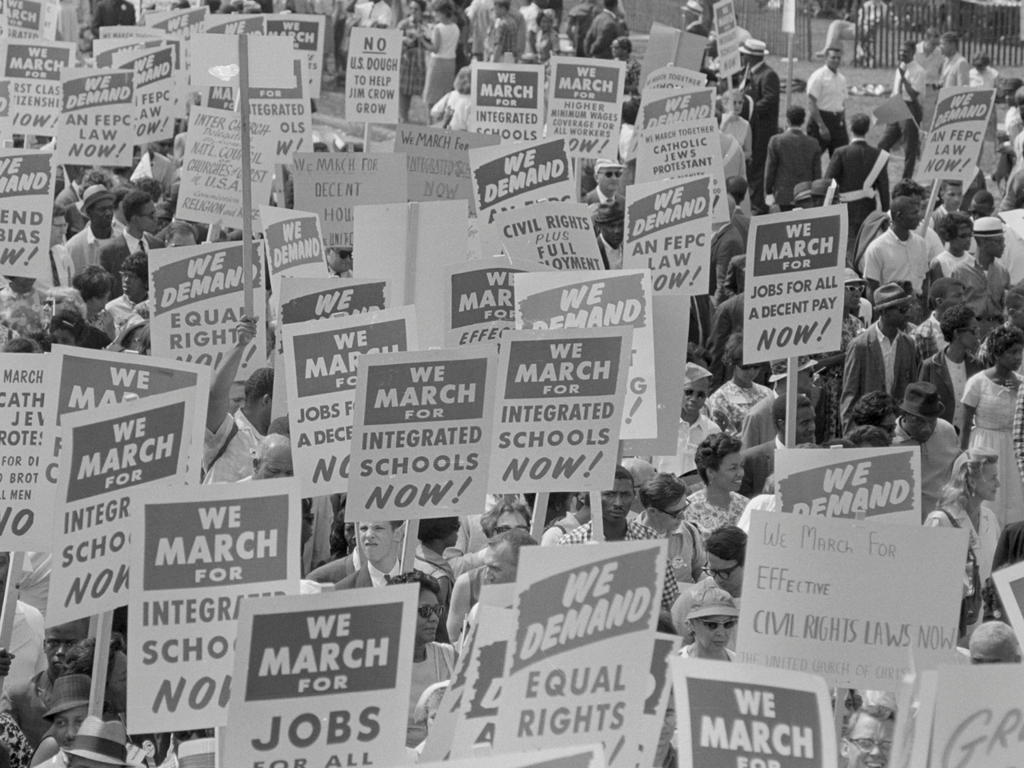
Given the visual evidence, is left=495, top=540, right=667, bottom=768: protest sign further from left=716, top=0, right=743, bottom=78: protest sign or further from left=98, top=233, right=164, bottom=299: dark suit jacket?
left=716, top=0, right=743, bottom=78: protest sign

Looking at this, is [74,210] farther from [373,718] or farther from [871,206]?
[373,718]

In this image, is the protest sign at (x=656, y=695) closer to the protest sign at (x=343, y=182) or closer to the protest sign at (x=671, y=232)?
the protest sign at (x=671, y=232)

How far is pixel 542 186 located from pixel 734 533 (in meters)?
4.75

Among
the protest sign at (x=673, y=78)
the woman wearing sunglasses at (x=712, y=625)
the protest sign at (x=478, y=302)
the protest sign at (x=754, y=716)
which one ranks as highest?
the protest sign at (x=673, y=78)

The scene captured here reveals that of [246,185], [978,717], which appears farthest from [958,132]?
[978,717]

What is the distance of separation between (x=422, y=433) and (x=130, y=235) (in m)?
6.85

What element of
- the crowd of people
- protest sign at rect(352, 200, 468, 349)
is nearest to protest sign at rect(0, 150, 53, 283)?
the crowd of people

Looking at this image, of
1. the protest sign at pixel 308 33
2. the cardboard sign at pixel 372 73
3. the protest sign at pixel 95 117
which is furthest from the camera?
the protest sign at pixel 308 33

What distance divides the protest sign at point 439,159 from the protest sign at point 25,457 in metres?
6.58

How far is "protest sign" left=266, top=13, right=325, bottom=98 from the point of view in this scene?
702 inches

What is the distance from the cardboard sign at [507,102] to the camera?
1552 cm

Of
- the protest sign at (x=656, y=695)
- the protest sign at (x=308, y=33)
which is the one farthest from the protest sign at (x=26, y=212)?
the protest sign at (x=656, y=695)

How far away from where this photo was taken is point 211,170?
13.2 metres

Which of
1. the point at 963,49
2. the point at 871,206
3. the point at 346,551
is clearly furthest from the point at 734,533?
the point at 963,49
